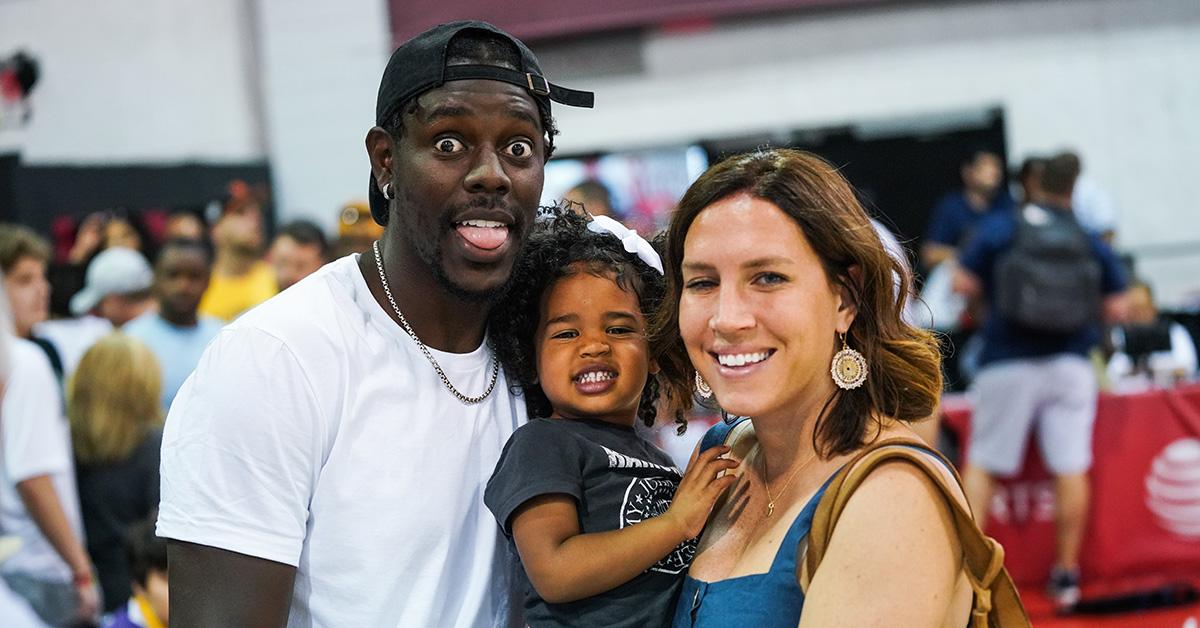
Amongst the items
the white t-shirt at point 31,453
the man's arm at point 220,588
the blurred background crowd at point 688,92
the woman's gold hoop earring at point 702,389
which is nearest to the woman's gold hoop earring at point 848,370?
the woman's gold hoop earring at point 702,389

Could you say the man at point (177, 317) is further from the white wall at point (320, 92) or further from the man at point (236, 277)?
the white wall at point (320, 92)

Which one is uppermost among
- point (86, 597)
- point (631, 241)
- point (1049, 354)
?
point (631, 241)

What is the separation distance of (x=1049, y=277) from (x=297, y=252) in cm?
335

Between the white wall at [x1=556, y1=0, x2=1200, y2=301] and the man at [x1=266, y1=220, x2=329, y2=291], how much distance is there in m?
5.20

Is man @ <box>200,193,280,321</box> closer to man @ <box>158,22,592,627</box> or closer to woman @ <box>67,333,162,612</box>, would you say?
woman @ <box>67,333,162,612</box>

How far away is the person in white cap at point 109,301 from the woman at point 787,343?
483cm

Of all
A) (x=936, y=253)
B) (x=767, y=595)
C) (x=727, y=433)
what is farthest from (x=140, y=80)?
(x=767, y=595)

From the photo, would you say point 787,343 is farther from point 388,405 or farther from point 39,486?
point 39,486

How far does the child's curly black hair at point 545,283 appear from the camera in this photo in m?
2.48

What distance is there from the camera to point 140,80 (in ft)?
37.2

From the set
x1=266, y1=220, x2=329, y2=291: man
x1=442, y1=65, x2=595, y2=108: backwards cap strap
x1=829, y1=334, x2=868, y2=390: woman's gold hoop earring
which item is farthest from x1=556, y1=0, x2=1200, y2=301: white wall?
x1=829, y1=334, x2=868, y2=390: woman's gold hoop earring

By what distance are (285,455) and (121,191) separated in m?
7.99

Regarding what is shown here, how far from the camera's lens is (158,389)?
207 inches

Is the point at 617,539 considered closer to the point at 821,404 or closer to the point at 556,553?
the point at 556,553
